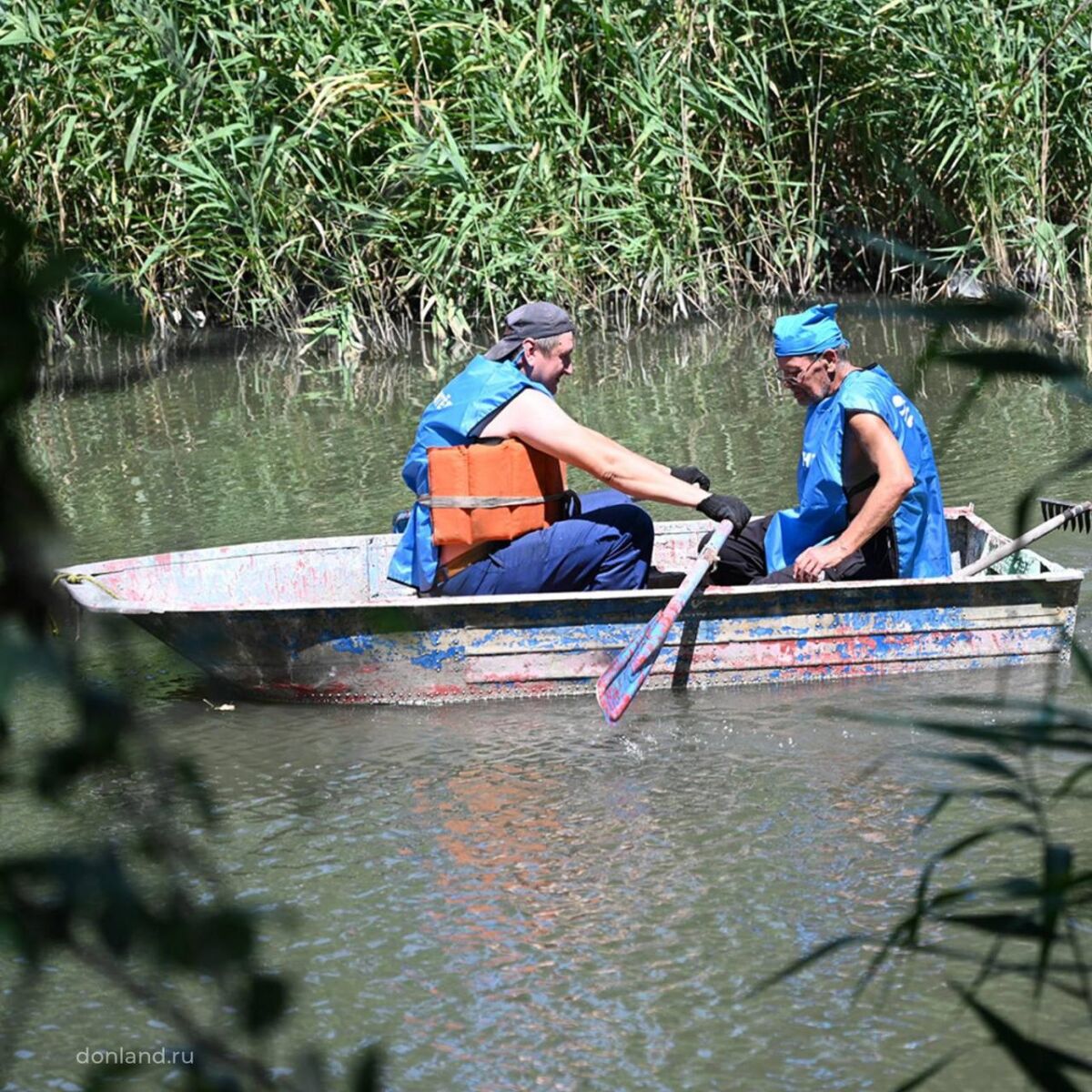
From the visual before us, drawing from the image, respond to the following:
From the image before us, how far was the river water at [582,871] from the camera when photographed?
3422mm

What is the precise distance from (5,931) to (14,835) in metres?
3.74

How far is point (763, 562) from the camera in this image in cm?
608

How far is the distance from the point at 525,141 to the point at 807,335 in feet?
21.1

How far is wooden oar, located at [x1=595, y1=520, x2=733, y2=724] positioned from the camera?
529cm

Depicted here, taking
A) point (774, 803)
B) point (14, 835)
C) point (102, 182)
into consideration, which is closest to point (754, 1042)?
point (774, 803)

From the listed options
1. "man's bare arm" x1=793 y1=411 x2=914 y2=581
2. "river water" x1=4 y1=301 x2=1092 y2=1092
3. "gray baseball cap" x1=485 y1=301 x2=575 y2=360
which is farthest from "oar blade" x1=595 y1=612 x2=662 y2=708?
"gray baseball cap" x1=485 y1=301 x2=575 y2=360

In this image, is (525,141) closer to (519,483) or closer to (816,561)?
(519,483)

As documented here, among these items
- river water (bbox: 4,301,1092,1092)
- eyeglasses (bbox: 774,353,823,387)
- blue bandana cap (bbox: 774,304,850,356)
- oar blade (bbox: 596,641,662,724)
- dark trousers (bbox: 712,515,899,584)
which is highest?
blue bandana cap (bbox: 774,304,850,356)

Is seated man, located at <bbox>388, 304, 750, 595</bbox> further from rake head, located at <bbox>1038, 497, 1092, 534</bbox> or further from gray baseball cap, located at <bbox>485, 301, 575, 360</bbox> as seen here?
rake head, located at <bbox>1038, 497, 1092, 534</bbox>

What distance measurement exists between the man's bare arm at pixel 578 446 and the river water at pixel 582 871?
67 cm

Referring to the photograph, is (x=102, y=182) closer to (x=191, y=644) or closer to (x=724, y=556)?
(x=724, y=556)

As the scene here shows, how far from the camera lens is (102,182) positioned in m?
12.1

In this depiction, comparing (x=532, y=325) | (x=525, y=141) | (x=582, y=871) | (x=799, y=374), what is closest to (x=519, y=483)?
(x=532, y=325)

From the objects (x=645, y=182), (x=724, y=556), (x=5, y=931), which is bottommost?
(x=724, y=556)
